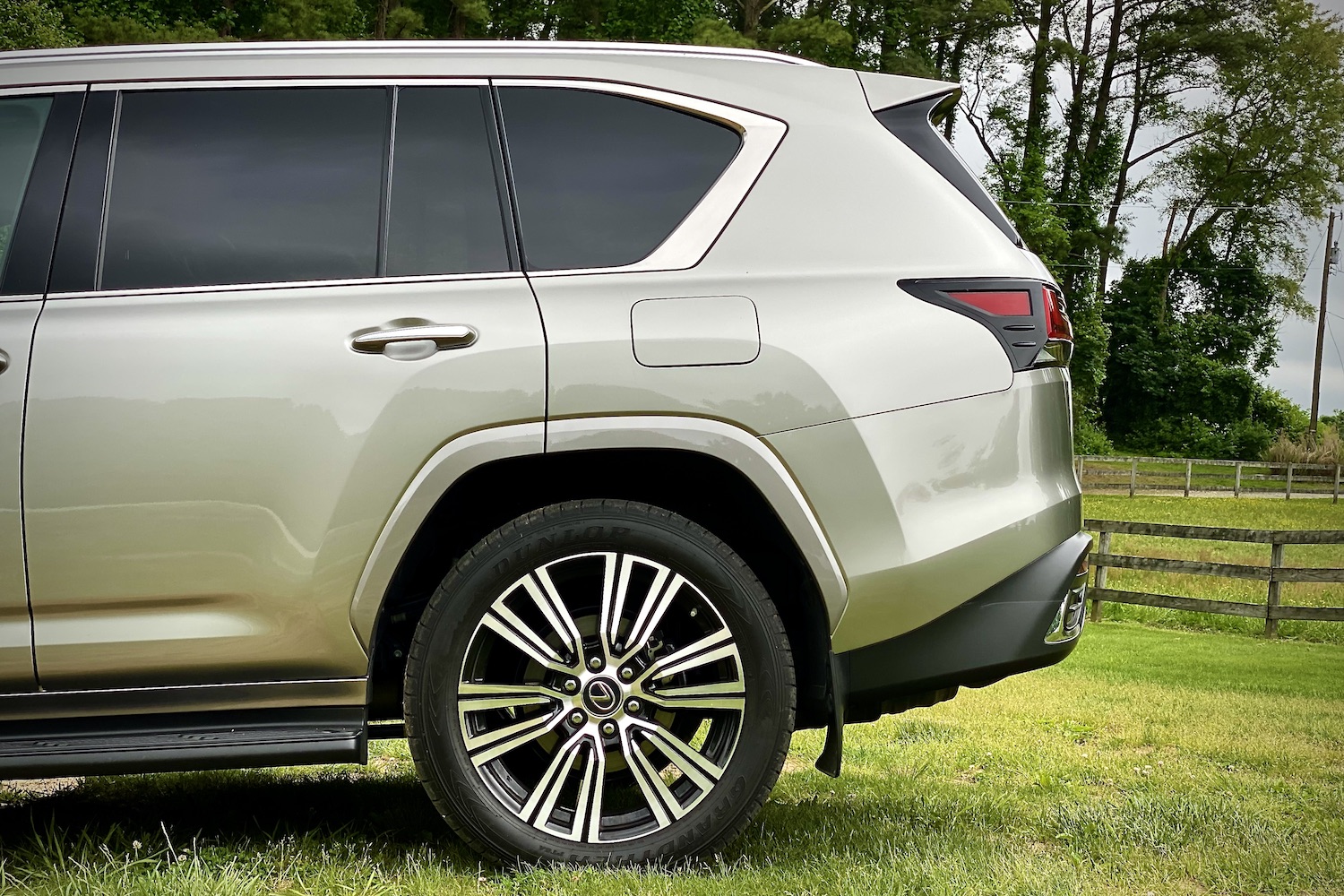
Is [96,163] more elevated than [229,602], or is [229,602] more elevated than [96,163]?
[96,163]

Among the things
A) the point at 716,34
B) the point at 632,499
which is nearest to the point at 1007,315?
the point at 632,499

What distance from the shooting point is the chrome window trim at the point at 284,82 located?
3072 mm

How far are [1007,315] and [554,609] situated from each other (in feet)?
4.66

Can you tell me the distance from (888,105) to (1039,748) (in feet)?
12.7

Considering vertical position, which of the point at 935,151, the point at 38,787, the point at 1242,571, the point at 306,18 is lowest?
the point at 1242,571

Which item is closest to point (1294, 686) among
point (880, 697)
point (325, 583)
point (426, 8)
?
point (880, 697)

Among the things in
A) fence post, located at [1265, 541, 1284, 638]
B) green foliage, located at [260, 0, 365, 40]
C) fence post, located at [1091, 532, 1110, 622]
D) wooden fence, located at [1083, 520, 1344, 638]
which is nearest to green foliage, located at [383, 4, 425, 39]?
green foliage, located at [260, 0, 365, 40]

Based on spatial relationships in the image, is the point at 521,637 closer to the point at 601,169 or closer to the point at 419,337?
the point at 419,337

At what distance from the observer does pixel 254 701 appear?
2.88 m

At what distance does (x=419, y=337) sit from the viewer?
9.40 ft

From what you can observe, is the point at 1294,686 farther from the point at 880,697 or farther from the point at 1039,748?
the point at 880,697

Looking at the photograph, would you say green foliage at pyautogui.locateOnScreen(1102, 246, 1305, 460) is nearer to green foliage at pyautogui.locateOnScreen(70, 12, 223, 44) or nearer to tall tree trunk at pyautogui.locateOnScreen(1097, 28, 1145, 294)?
tall tree trunk at pyautogui.locateOnScreen(1097, 28, 1145, 294)

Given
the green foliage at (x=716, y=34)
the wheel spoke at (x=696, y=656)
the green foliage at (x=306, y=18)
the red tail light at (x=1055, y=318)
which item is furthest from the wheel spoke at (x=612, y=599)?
the green foliage at (x=716, y=34)

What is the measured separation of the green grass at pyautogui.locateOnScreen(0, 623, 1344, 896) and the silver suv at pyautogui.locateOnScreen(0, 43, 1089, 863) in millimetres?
268
